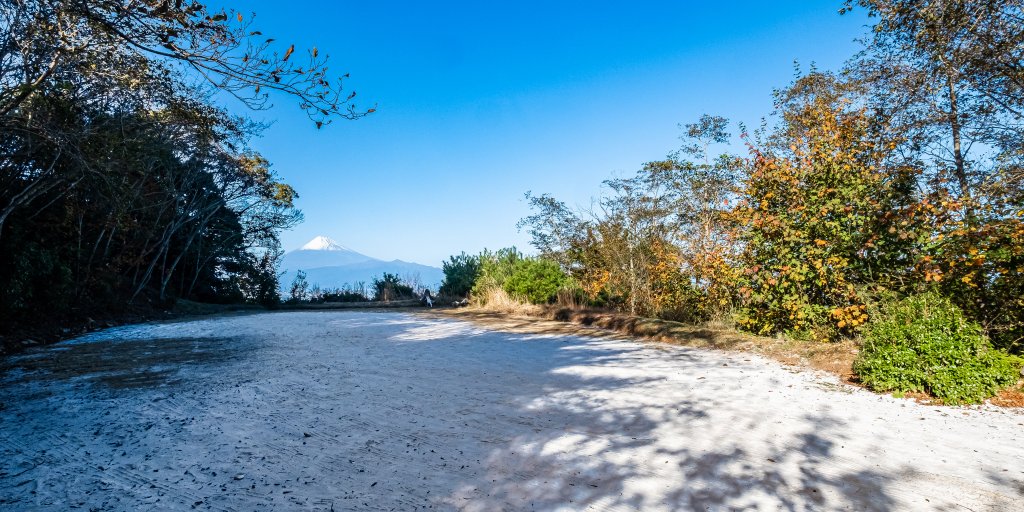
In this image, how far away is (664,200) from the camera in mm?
14219

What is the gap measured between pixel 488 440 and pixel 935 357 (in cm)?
419

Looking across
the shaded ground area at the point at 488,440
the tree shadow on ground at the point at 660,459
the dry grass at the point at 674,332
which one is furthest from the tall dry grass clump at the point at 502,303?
the tree shadow on ground at the point at 660,459

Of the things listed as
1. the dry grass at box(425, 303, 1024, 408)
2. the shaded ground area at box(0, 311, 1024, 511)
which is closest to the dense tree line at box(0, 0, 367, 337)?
the shaded ground area at box(0, 311, 1024, 511)

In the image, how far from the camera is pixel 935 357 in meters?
4.30

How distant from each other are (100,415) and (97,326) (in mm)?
9012

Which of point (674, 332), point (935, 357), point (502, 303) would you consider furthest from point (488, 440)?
point (502, 303)

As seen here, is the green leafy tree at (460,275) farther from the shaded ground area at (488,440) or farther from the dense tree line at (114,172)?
the shaded ground area at (488,440)

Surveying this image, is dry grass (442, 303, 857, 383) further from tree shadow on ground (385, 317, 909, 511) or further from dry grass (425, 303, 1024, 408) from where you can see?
tree shadow on ground (385, 317, 909, 511)

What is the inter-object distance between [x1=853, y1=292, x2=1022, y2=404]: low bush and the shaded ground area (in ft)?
0.84

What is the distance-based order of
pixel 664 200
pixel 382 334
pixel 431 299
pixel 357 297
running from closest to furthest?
1. pixel 382 334
2. pixel 664 200
3. pixel 431 299
4. pixel 357 297

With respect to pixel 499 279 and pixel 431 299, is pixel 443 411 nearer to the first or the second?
pixel 499 279

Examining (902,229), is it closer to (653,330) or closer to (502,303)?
(653,330)

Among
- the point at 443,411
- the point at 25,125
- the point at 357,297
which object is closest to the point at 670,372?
the point at 443,411

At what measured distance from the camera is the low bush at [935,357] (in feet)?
13.6
